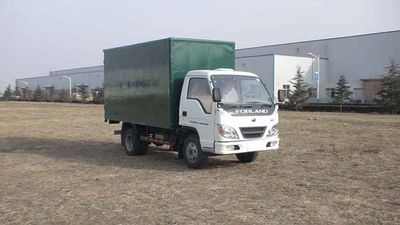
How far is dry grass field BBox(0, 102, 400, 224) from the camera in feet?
25.4

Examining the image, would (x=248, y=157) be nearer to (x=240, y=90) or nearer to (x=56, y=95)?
(x=240, y=90)

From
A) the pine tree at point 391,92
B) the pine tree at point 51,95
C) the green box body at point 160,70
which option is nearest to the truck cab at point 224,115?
the green box body at point 160,70

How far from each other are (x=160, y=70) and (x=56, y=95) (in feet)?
271

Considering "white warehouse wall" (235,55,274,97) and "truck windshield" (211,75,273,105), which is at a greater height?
"white warehouse wall" (235,55,274,97)

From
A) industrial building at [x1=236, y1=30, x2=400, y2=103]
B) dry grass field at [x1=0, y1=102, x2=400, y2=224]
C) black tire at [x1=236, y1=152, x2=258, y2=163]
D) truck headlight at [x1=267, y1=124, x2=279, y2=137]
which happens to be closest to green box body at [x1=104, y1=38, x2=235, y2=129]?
dry grass field at [x1=0, y1=102, x2=400, y2=224]

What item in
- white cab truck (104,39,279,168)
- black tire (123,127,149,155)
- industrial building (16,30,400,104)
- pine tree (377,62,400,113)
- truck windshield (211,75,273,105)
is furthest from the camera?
industrial building (16,30,400,104)

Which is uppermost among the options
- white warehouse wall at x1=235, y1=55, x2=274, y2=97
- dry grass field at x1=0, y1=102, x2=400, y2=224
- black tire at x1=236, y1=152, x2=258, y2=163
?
white warehouse wall at x1=235, y1=55, x2=274, y2=97

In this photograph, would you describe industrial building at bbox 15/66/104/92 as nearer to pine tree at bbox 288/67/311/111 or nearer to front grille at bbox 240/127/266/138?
pine tree at bbox 288/67/311/111

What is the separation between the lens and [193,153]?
12.3 m

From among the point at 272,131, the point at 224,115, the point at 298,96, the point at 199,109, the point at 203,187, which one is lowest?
the point at 203,187

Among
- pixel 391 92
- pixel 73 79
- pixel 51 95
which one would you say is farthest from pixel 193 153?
pixel 73 79

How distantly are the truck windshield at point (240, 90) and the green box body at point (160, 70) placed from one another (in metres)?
1.29

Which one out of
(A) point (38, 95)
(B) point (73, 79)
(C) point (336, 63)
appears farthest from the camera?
(B) point (73, 79)

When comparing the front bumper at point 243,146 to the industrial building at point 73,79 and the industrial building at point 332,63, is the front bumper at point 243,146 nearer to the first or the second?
the industrial building at point 332,63
